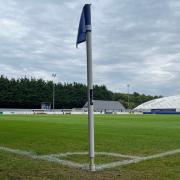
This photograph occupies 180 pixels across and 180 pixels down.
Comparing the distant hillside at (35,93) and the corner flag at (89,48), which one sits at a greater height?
the distant hillside at (35,93)

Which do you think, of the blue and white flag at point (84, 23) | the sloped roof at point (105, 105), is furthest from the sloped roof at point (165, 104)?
the blue and white flag at point (84, 23)

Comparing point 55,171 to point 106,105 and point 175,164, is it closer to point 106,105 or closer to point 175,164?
point 175,164

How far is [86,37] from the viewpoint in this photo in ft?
29.9

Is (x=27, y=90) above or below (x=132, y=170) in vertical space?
above

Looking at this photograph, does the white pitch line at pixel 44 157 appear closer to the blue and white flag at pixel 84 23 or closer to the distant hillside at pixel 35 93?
the blue and white flag at pixel 84 23

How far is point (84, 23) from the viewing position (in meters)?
9.16

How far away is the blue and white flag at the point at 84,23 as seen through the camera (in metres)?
9.10

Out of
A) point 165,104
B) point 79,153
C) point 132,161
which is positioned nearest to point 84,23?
point 132,161

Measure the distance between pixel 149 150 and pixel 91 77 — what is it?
16.9ft

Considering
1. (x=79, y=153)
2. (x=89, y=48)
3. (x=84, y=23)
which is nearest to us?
(x=89, y=48)

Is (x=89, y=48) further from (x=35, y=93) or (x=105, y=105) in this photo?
(x=105, y=105)

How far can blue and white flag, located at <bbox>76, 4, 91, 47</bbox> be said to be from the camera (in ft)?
29.9

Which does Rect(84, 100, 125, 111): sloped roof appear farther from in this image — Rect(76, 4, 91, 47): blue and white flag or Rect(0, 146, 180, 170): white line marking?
Rect(76, 4, 91, 47): blue and white flag

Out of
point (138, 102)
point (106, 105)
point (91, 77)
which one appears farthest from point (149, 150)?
point (138, 102)
